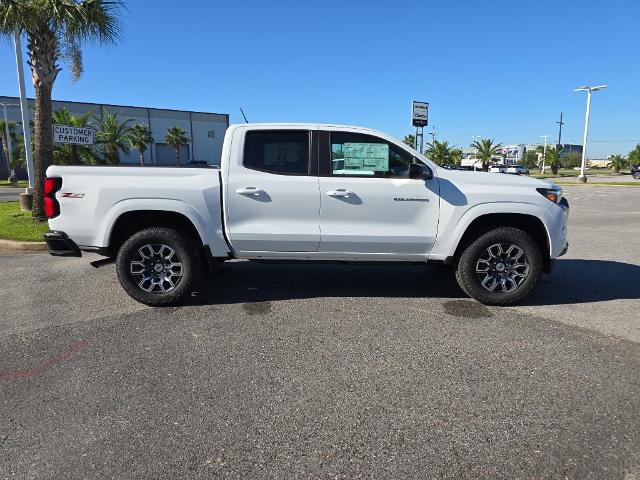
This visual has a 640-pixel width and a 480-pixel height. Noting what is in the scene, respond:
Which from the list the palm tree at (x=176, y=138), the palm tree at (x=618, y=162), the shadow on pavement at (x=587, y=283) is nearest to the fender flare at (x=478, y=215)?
the shadow on pavement at (x=587, y=283)

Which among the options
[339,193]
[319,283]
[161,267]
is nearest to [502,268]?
[339,193]

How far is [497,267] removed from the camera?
5078 mm

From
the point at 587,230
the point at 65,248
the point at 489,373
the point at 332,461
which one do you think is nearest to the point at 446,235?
the point at 489,373

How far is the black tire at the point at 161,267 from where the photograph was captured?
193 inches

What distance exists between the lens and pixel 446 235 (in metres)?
5.01

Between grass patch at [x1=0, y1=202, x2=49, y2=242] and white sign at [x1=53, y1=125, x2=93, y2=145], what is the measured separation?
1938mm

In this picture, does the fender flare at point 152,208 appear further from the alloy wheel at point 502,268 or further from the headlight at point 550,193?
the headlight at point 550,193

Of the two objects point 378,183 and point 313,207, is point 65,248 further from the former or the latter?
point 378,183

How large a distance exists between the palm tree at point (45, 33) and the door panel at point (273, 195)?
312 inches

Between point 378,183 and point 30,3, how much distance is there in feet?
32.8

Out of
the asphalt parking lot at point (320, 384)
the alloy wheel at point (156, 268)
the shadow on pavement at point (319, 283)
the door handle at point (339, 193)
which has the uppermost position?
the door handle at point (339, 193)

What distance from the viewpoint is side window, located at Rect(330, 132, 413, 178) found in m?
5.00

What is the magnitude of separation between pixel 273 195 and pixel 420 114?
19314 mm

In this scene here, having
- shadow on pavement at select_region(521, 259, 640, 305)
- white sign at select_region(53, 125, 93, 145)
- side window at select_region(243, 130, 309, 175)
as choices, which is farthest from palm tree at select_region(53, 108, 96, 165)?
shadow on pavement at select_region(521, 259, 640, 305)
